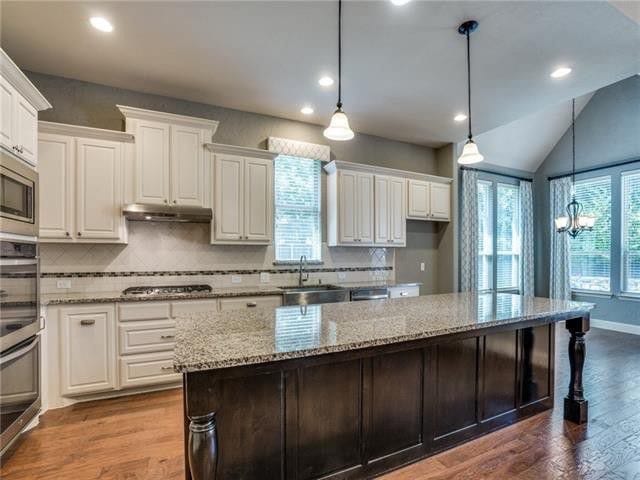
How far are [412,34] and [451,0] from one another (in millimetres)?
392

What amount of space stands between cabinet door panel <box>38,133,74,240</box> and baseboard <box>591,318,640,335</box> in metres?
7.95

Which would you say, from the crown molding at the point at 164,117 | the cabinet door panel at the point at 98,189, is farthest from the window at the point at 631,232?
the cabinet door panel at the point at 98,189

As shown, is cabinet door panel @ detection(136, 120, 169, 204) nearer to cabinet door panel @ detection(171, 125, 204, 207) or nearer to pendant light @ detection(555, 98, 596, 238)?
cabinet door panel @ detection(171, 125, 204, 207)

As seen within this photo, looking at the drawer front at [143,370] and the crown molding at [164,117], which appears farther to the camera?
the crown molding at [164,117]

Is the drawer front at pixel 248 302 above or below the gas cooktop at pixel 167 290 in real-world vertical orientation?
below

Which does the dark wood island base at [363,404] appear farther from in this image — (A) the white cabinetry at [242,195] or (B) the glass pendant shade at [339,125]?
(A) the white cabinetry at [242,195]

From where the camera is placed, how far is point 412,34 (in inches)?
104

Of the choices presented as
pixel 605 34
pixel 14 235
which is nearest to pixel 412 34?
pixel 605 34

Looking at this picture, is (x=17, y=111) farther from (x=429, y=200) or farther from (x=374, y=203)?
(x=429, y=200)

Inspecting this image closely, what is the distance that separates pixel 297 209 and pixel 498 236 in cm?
420

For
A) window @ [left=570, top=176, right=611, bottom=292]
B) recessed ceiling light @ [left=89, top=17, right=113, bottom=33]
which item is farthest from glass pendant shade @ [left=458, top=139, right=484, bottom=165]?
window @ [left=570, top=176, right=611, bottom=292]

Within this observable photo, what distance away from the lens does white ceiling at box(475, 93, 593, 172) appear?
5879 millimetres

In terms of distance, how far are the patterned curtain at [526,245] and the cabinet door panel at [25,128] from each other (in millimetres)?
7406

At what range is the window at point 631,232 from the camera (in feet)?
18.2
